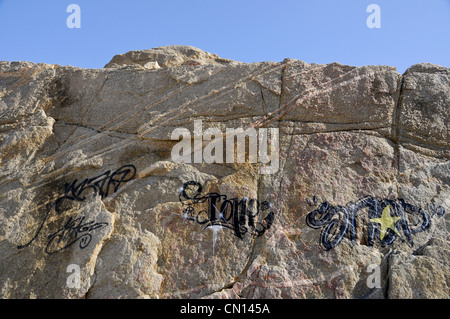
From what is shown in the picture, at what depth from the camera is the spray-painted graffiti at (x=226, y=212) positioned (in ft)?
15.7

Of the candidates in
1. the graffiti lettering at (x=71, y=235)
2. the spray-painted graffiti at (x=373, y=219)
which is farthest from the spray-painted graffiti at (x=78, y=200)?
the spray-painted graffiti at (x=373, y=219)

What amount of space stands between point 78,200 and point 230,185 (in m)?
1.84

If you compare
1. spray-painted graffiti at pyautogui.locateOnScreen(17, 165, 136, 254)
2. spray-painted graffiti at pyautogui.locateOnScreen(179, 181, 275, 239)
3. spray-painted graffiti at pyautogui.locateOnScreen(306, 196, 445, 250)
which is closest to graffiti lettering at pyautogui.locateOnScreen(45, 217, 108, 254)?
spray-painted graffiti at pyautogui.locateOnScreen(17, 165, 136, 254)

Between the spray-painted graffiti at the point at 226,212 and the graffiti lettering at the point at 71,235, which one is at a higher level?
the spray-painted graffiti at the point at 226,212

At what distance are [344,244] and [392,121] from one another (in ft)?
5.60

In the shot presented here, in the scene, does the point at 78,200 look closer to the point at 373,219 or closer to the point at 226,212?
the point at 226,212

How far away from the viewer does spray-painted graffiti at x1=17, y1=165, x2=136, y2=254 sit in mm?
4766

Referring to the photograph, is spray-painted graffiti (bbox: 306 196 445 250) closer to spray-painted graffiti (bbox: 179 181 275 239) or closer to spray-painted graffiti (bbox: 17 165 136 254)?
spray-painted graffiti (bbox: 179 181 275 239)

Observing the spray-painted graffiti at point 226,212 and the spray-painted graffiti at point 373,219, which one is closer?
the spray-painted graffiti at point 373,219

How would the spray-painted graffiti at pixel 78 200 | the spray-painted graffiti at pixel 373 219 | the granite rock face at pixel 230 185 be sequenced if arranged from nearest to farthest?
the granite rock face at pixel 230 185 < the spray-painted graffiti at pixel 373 219 < the spray-painted graffiti at pixel 78 200

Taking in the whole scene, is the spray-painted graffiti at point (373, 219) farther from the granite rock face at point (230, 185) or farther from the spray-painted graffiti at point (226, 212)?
the spray-painted graffiti at point (226, 212)

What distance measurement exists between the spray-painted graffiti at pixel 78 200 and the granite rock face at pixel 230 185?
0.02m

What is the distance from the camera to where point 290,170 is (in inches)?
198
